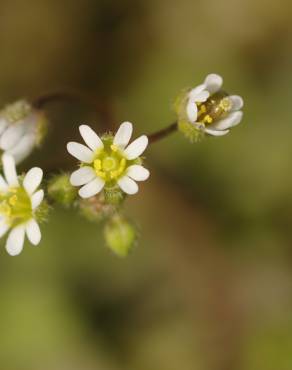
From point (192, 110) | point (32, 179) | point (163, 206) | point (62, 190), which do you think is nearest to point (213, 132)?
point (192, 110)

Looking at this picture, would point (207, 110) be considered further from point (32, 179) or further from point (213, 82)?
point (32, 179)

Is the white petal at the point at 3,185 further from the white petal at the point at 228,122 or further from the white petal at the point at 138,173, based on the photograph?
the white petal at the point at 228,122

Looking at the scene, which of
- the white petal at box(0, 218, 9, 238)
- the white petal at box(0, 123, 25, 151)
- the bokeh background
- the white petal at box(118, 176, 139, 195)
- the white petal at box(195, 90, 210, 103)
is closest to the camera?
the white petal at box(118, 176, 139, 195)

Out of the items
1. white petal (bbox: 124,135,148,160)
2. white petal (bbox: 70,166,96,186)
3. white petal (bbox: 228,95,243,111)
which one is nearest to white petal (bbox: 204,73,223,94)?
white petal (bbox: 228,95,243,111)

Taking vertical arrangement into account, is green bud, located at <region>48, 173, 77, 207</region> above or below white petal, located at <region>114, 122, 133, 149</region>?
below

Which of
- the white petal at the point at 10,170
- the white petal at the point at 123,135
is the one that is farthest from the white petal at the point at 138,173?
the white petal at the point at 10,170

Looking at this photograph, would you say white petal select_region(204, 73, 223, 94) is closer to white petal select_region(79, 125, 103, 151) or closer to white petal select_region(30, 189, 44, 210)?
white petal select_region(79, 125, 103, 151)

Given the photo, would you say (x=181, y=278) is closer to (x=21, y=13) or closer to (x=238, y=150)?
(x=238, y=150)
